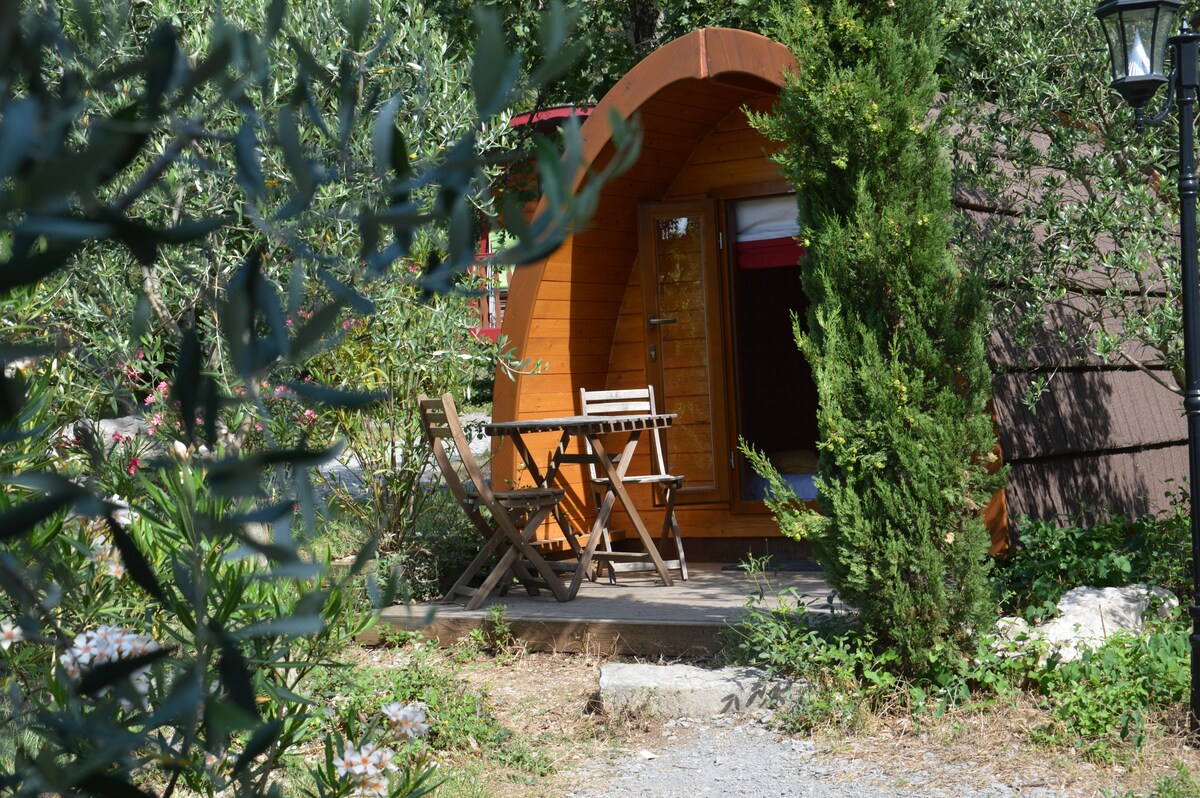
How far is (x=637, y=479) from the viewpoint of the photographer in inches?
288

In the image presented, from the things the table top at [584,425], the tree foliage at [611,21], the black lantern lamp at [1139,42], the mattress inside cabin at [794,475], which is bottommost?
the mattress inside cabin at [794,475]

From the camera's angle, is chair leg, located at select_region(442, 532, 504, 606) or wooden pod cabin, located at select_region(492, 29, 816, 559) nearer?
chair leg, located at select_region(442, 532, 504, 606)

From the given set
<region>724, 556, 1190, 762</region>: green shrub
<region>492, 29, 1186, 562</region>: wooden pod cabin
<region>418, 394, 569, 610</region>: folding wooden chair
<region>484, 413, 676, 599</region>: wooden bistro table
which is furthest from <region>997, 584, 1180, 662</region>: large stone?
<region>418, 394, 569, 610</region>: folding wooden chair

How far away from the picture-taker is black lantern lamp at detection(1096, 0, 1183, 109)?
4.70m

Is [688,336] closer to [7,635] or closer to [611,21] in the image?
[611,21]

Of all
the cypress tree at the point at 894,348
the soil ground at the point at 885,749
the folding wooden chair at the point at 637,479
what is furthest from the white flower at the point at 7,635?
the folding wooden chair at the point at 637,479

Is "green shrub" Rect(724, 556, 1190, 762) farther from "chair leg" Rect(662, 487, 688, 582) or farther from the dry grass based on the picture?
"chair leg" Rect(662, 487, 688, 582)

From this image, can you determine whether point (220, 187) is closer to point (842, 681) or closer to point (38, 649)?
point (38, 649)

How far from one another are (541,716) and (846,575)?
149 cm

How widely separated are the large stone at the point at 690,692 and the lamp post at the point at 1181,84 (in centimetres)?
170

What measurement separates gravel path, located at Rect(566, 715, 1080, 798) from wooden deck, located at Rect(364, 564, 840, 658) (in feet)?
2.61

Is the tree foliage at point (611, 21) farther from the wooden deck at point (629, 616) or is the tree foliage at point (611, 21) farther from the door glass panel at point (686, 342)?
the wooden deck at point (629, 616)

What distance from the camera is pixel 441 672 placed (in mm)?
5730

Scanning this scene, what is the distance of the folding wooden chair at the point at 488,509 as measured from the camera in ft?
21.5
